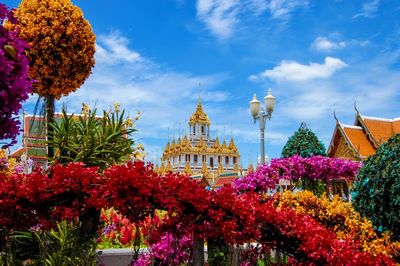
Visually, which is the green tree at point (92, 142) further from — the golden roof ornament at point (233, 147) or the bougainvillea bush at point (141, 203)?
the golden roof ornament at point (233, 147)

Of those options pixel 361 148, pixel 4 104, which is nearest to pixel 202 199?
pixel 4 104

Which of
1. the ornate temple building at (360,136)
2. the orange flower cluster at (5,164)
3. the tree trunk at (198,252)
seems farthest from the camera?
the ornate temple building at (360,136)

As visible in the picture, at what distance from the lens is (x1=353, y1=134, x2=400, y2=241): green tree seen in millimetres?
7312

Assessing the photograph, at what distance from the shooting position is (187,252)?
771 cm

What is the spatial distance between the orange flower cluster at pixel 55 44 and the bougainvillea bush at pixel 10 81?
6454 mm

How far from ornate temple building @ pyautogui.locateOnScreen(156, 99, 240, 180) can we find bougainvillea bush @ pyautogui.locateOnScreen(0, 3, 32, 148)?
81592mm

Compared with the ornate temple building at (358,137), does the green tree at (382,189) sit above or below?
below

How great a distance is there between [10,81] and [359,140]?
25.7 m

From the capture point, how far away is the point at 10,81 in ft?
16.7

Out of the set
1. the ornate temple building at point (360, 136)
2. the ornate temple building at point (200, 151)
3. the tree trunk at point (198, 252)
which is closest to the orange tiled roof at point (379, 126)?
the ornate temple building at point (360, 136)

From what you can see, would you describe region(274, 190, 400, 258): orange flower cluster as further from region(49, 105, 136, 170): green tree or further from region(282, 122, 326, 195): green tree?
region(282, 122, 326, 195): green tree

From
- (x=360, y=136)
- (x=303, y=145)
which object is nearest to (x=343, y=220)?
(x=303, y=145)

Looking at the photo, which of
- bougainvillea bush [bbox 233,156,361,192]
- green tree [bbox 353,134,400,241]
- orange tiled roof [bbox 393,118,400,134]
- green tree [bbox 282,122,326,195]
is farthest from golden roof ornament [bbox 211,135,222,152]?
green tree [bbox 353,134,400,241]

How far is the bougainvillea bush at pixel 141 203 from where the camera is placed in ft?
15.7
